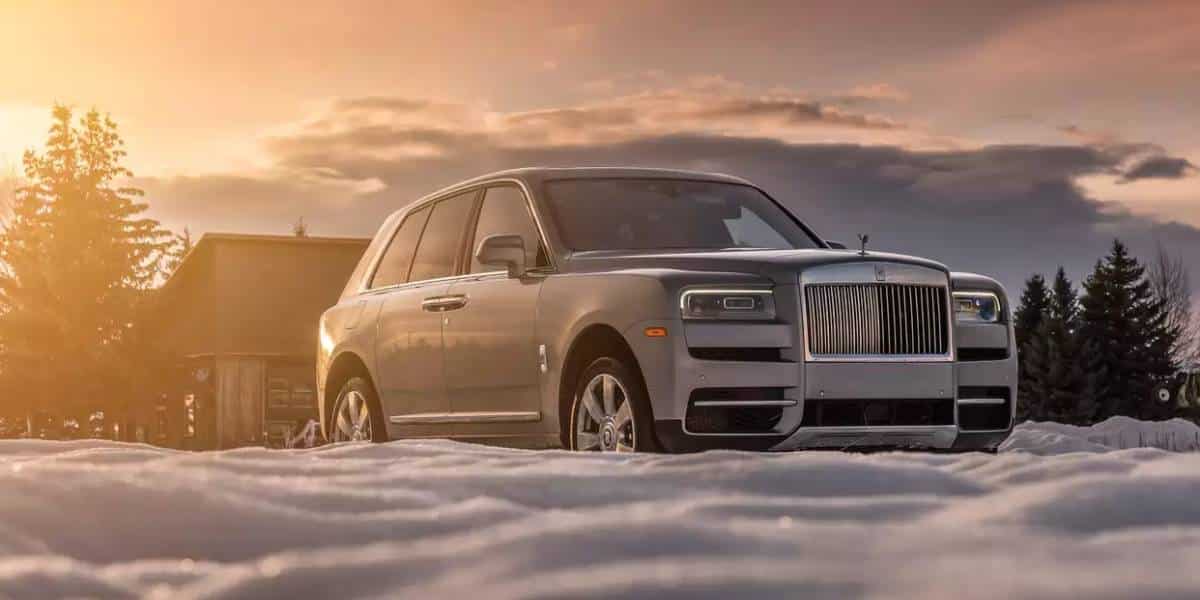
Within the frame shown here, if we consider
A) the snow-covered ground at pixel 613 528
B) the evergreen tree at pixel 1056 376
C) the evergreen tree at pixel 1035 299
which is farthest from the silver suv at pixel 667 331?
the evergreen tree at pixel 1035 299

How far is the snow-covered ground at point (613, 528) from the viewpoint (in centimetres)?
322

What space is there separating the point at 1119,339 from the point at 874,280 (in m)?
84.2

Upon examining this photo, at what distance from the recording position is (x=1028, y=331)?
10119 cm

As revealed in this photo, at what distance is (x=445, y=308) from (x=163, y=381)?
41.3m

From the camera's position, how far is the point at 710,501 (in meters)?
4.19

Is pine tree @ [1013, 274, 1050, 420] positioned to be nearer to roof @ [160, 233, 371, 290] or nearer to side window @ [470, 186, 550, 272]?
roof @ [160, 233, 371, 290]

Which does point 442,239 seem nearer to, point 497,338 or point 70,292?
point 497,338

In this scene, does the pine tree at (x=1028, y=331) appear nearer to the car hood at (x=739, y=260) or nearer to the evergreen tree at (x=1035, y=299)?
the evergreen tree at (x=1035, y=299)

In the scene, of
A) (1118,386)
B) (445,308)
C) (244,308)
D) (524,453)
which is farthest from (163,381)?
(1118,386)

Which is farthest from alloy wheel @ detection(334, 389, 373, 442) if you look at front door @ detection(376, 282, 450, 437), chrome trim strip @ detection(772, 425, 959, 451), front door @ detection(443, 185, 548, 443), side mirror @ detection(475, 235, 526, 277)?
chrome trim strip @ detection(772, 425, 959, 451)

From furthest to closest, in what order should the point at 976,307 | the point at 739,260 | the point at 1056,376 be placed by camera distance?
the point at 1056,376
the point at 976,307
the point at 739,260

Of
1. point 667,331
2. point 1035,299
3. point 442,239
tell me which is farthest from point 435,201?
point 1035,299

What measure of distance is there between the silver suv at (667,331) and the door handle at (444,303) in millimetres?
18

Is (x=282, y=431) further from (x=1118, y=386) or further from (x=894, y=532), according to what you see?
(x=1118, y=386)
